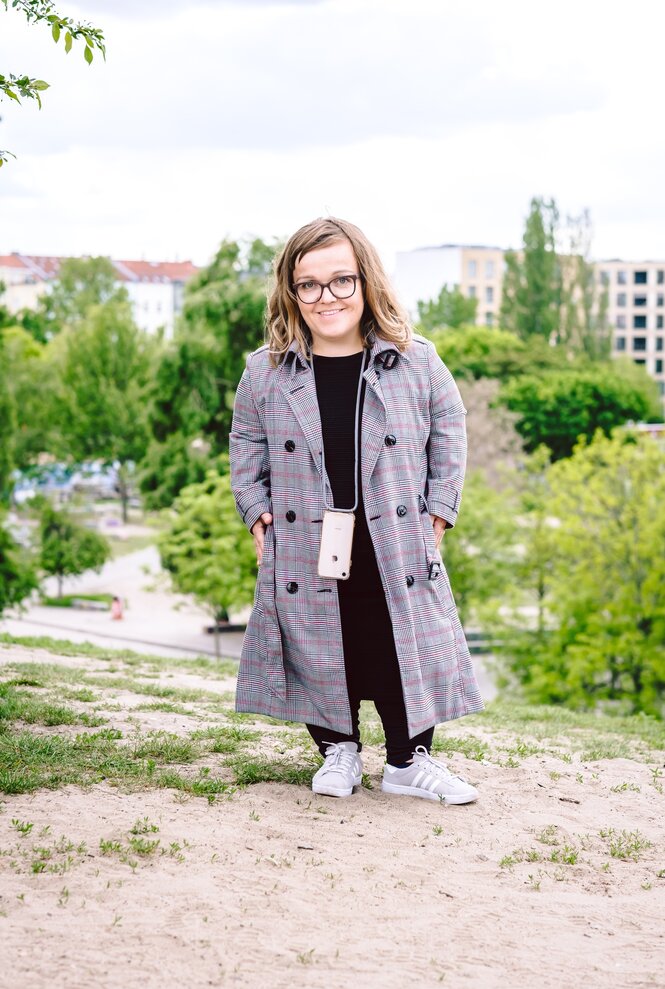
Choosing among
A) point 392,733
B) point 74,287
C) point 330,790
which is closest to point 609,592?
point 392,733

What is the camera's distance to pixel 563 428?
61125mm

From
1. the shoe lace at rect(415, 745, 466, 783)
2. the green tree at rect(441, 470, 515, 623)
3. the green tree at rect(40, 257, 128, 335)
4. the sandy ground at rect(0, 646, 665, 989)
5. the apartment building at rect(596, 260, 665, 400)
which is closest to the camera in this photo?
the sandy ground at rect(0, 646, 665, 989)

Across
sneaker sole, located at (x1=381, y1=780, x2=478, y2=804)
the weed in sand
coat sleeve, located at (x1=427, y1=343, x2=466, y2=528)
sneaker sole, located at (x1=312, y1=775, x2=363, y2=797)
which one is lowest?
the weed in sand

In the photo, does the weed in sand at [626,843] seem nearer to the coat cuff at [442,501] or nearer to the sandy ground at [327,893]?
the sandy ground at [327,893]

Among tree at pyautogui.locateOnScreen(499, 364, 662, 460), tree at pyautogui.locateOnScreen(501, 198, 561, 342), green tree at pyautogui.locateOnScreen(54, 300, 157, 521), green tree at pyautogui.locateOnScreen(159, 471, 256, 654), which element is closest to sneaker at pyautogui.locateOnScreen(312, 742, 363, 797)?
green tree at pyautogui.locateOnScreen(159, 471, 256, 654)

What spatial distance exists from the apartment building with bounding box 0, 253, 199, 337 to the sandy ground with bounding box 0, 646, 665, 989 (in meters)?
115

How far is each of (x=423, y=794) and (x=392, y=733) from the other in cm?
28

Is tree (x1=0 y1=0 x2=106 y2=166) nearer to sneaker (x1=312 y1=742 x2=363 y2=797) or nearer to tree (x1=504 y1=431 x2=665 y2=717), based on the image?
sneaker (x1=312 y1=742 x2=363 y2=797)

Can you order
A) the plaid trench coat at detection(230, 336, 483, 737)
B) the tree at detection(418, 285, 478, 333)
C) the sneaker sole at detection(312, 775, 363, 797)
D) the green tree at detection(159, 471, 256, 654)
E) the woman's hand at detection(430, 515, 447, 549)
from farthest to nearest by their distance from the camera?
the tree at detection(418, 285, 478, 333)
the green tree at detection(159, 471, 256, 654)
the sneaker sole at detection(312, 775, 363, 797)
the woman's hand at detection(430, 515, 447, 549)
the plaid trench coat at detection(230, 336, 483, 737)

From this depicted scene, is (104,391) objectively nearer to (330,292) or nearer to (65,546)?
(65,546)

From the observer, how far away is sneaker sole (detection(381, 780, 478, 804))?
4.87m

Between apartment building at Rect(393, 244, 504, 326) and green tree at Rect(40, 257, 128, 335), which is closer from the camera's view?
green tree at Rect(40, 257, 128, 335)

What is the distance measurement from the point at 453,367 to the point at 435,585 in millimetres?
59395

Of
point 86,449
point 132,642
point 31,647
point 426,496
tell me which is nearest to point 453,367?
point 86,449
